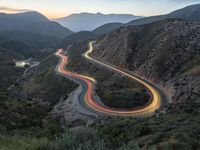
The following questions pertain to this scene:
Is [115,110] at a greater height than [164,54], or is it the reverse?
[164,54]

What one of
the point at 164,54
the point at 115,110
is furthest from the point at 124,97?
the point at 164,54

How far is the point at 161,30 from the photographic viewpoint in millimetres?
125625

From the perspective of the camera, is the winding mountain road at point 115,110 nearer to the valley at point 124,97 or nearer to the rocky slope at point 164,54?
the valley at point 124,97

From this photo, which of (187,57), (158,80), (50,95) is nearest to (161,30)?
(187,57)

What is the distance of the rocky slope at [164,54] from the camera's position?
237ft

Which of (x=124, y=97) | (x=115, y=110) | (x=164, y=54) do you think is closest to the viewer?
(x=115, y=110)

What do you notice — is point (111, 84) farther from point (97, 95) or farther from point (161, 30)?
point (161, 30)

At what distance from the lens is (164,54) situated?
3839 inches

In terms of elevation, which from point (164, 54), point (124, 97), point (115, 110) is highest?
point (164, 54)

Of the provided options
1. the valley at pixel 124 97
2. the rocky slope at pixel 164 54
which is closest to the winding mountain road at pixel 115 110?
the valley at pixel 124 97

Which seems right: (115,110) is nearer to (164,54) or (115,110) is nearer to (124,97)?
(124,97)

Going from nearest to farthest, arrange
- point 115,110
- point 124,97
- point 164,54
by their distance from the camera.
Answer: point 115,110 → point 124,97 → point 164,54

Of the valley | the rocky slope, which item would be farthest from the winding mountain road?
the rocky slope

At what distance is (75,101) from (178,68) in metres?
32.4
